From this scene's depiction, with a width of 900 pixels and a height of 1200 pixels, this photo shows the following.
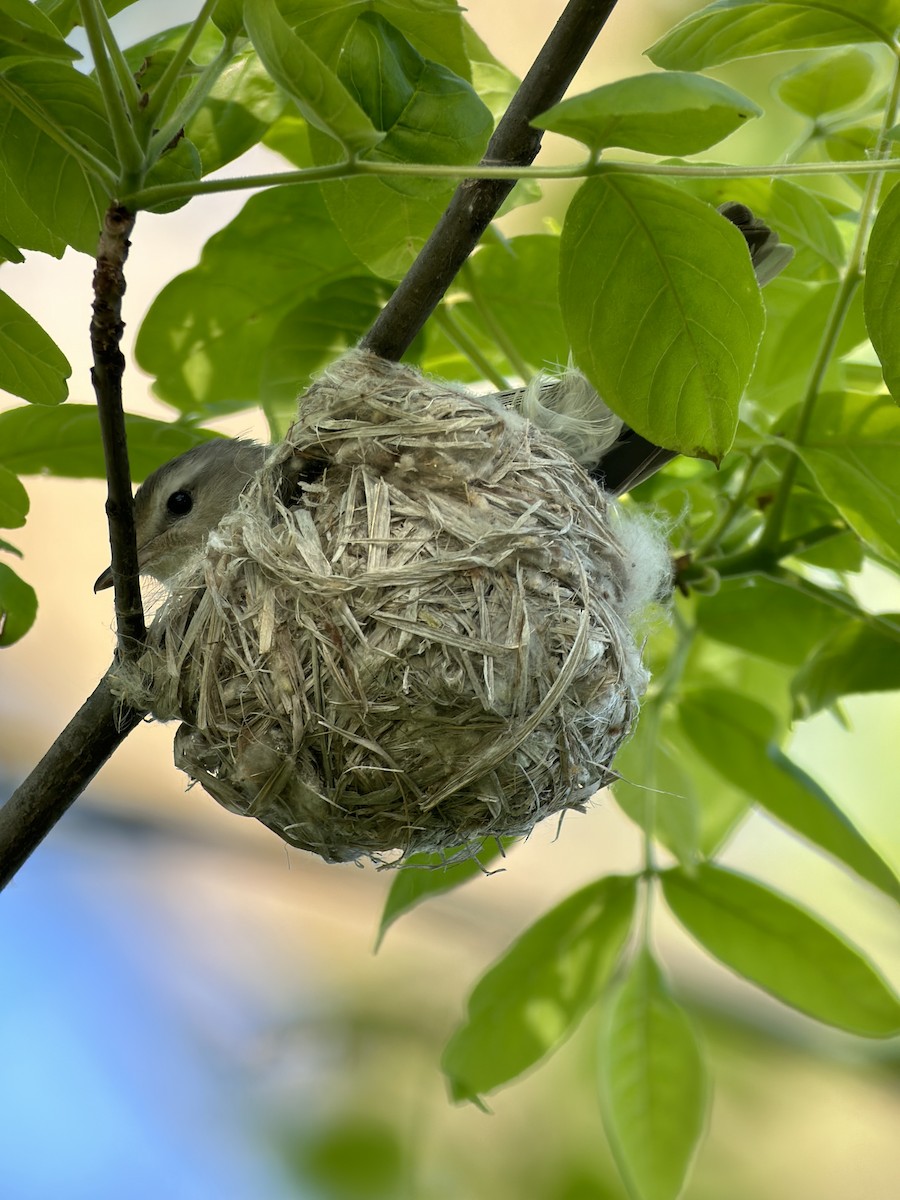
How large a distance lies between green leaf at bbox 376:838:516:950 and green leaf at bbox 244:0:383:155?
4.14 feet

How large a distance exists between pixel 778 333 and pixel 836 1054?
256cm

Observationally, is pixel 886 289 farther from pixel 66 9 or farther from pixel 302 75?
pixel 66 9

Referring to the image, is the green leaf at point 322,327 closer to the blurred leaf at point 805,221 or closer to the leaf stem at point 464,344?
the leaf stem at point 464,344

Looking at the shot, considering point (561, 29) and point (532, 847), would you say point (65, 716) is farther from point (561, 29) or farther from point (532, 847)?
point (561, 29)

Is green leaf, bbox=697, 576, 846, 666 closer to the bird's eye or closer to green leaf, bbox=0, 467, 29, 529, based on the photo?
A: the bird's eye

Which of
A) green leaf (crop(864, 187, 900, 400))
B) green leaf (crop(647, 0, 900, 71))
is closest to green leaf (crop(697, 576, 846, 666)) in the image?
green leaf (crop(864, 187, 900, 400))

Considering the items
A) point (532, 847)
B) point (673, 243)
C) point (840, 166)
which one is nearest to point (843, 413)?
point (673, 243)

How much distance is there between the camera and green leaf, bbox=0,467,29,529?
1986mm

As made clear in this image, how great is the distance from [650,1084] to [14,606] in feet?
4.68

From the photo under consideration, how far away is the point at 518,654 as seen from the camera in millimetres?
1771

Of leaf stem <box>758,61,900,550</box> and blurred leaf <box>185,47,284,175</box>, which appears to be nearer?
blurred leaf <box>185,47,284,175</box>

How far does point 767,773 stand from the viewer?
235 cm

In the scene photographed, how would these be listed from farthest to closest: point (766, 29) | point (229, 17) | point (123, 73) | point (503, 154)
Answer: point (503, 154)
point (766, 29)
point (229, 17)
point (123, 73)

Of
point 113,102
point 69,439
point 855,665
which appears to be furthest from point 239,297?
point 855,665
